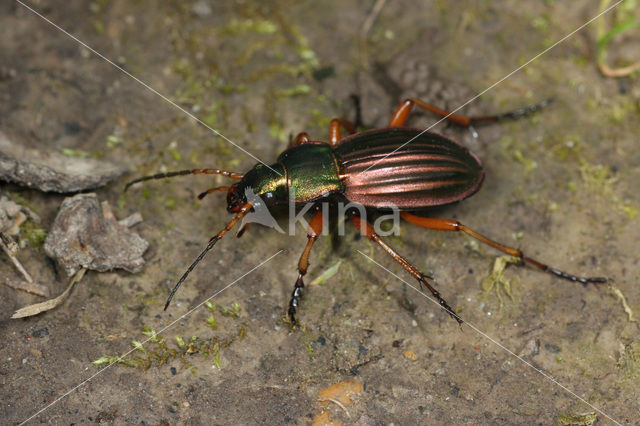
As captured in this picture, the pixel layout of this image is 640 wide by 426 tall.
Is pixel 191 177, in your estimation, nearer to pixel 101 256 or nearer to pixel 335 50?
pixel 101 256

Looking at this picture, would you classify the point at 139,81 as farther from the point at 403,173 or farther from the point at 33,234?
the point at 403,173

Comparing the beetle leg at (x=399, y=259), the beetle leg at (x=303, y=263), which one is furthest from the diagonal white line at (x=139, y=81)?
the beetle leg at (x=399, y=259)

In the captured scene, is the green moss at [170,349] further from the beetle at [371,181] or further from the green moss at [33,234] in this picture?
the green moss at [33,234]

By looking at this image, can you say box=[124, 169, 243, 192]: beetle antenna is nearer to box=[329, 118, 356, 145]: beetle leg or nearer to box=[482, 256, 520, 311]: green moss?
→ box=[329, 118, 356, 145]: beetle leg

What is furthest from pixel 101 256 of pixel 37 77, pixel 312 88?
pixel 312 88

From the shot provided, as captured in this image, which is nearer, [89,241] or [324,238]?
[89,241]

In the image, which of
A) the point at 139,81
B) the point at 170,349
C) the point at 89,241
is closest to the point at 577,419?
the point at 170,349
